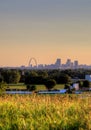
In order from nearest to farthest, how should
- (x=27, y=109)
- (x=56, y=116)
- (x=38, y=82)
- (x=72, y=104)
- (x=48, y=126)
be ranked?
(x=48, y=126)
(x=56, y=116)
(x=27, y=109)
(x=72, y=104)
(x=38, y=82)

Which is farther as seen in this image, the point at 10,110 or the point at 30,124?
the point at 10,110

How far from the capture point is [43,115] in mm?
10891

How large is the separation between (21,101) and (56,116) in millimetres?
2841

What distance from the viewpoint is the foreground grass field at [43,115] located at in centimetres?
963

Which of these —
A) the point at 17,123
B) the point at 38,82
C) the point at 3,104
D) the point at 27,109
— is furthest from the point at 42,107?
the point at 38,82

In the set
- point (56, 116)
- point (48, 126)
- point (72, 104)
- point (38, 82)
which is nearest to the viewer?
point (48, 126)

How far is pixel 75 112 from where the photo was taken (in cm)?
1127

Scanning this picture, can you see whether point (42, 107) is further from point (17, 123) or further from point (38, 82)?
point (38, 82)

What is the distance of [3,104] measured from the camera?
1269 centimetres

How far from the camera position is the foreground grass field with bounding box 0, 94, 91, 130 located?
963 cm

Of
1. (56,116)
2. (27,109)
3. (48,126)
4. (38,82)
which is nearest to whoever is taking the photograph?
(48,126)

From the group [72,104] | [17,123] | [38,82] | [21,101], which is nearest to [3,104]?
[21,101]

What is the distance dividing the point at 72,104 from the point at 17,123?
9.81 feet

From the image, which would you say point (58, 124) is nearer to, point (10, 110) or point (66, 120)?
point (66, 120)
